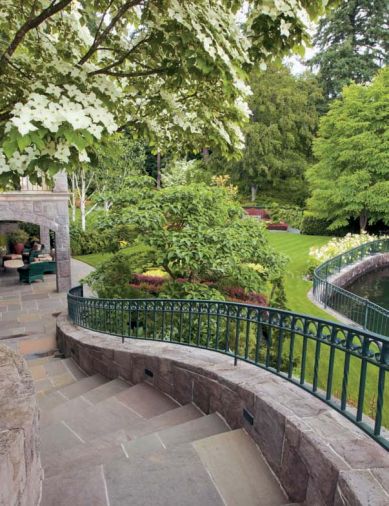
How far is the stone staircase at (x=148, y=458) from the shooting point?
2529 mm

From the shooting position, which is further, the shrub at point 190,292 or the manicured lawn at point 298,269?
the manicured lawn at point 298,269

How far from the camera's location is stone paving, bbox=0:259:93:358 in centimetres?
818

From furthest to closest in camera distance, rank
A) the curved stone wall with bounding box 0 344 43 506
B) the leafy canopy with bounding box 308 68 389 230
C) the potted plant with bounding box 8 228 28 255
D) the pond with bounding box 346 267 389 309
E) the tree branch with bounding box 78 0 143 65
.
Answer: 1. the leafy canopy with bounding box 308 68 389 230
2. the potted plant with bounding box 8 228 28 255
3. the pond with bounding box 346 267 389 309
4. the tree branch with bounding box 78 0 143 65
5. the curved stone wall with bounding box 0 344 43 506

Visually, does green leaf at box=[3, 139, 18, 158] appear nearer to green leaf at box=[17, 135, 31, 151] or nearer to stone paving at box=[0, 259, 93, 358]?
green leaf at box=[17, 135, 31, 151]

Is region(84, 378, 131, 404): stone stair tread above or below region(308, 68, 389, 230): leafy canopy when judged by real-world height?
below

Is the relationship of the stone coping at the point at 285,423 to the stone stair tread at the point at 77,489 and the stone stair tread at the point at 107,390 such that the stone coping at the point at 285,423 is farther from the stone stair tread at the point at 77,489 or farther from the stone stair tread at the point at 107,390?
the stone stair tread at the point at 77,489

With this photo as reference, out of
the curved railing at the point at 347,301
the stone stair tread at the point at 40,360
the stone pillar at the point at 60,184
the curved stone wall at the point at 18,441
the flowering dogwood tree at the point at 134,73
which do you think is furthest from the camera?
the stone pillar at the point at 60,184

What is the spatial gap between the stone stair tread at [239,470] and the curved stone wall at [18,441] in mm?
1156

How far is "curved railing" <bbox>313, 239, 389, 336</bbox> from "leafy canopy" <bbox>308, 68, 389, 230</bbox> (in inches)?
290

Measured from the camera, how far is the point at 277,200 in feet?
120

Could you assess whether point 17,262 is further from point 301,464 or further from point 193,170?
point 193,170

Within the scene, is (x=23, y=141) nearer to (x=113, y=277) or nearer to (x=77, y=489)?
(x=77, y=489)

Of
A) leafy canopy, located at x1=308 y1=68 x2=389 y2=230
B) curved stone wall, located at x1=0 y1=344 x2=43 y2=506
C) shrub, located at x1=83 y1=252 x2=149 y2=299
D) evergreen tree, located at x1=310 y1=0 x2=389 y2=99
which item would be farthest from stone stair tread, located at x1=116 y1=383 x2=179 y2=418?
evergreen tree, located at x1=310 y1=0 x2=389 y2=99

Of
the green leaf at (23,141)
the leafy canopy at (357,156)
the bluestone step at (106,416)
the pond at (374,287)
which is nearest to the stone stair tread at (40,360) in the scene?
the bluestone step at (106,416)
